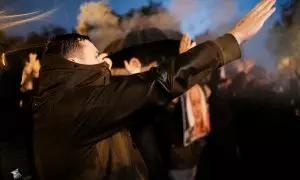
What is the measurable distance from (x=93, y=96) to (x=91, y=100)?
22 millimetres

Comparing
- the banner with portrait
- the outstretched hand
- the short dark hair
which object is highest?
the short dark hair

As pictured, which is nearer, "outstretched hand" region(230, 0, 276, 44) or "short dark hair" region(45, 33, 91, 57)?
"outstretched hand" region(230, 0, 276, 44)

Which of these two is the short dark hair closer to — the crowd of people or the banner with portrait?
the crowd of people

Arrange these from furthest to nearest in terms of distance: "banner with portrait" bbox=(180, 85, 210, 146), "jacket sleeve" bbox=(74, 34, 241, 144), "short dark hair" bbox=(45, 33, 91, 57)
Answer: "banner with portrait" bbox=(180, 85, 210, 146) < "short dark hair" bbox=(45, 33, 91, 57) < "jacket sleeve" bbox=(74, 34, 241, 144)

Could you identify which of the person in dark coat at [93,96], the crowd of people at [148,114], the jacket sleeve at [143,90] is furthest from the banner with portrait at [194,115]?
the jacket sleeve at [143,90]

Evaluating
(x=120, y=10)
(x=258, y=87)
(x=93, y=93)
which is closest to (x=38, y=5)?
(x=120, y=10)

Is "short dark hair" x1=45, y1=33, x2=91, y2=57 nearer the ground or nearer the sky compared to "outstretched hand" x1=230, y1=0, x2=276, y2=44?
nearer the sky

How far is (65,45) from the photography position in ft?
6.16

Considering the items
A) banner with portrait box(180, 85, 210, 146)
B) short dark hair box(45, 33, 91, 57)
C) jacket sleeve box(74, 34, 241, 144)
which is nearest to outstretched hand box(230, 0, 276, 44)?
jacket sleeve box(74, 34, 241, 144)

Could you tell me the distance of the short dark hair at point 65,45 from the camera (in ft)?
6.07

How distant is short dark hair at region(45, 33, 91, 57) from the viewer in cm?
185

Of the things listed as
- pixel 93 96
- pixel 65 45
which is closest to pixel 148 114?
pixel 93 96

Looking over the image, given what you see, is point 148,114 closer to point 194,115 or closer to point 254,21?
point 254,21

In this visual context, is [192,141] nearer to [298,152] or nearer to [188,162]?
[188,162]
